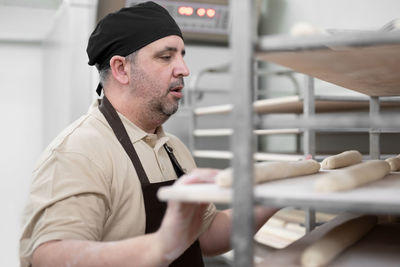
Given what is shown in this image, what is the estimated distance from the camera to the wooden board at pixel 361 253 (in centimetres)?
95

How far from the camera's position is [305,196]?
767 millimetres

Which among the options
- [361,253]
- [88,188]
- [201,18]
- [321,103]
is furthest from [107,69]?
[201,18]

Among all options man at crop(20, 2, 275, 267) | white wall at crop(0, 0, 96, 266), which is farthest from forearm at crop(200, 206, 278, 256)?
white wall at crop(0, 0, 96, 266)

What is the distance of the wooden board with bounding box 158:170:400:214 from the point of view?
0.74 m

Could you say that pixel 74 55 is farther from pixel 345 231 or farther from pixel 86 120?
pixel 345 231

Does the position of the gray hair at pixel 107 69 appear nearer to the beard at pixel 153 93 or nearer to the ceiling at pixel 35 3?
the beard at pixel 153 93

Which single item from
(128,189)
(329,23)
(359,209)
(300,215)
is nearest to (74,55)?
(128,189)

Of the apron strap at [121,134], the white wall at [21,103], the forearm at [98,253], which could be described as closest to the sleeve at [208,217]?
the apron strap at [121,134]

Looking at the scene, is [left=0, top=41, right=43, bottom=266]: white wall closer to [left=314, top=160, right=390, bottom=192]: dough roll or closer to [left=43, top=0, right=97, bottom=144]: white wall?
[left=43, top=0, right=97, bottom=144]: white wall

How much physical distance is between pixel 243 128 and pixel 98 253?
55 centimetres

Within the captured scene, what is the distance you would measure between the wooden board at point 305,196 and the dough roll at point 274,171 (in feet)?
0.05

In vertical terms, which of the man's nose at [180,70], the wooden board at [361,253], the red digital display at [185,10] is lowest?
the wooden board at [361,253]

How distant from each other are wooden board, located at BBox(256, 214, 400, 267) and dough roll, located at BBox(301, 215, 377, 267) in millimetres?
16

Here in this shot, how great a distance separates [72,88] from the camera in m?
2.59
